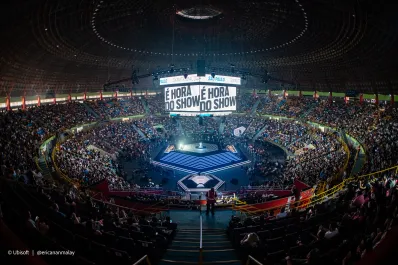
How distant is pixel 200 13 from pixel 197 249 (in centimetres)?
2095

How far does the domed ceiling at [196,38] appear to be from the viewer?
18.4 meters


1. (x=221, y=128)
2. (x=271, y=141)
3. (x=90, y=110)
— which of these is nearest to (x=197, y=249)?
(x=271, y=141)

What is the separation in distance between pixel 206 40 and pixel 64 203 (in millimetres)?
27849

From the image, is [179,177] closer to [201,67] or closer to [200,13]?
[201,67]

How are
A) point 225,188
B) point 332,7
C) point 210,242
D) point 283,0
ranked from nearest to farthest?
point 210,242, point 332,7, point 283,0, point 225,188

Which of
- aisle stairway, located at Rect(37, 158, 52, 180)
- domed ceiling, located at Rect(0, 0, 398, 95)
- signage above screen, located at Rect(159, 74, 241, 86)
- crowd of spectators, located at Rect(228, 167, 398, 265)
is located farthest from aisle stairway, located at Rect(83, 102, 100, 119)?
crowd of spectators, located at Rect(228, 167, 398, 265)

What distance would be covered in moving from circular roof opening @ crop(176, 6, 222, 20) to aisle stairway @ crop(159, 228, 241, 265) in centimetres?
1797

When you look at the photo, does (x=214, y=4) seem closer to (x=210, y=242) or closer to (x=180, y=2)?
(x=180, y=2)

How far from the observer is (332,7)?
17609mm

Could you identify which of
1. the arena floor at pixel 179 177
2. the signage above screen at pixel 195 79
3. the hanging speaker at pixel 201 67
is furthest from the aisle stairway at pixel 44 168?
the hanging speaker at pixel 201 67

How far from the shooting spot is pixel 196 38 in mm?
31938

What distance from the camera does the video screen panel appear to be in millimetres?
30062

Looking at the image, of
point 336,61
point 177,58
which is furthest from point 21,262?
point 177,58

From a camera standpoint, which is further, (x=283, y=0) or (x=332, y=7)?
(x=283, y=0)
